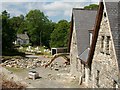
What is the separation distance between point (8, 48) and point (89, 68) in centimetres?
3804

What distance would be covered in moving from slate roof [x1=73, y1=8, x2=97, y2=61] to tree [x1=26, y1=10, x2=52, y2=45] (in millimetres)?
60722

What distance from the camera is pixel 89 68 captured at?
18938 mm

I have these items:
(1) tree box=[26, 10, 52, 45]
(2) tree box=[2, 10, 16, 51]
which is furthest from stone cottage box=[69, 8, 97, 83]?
(1) tree box=[26, 10, 52, 45]

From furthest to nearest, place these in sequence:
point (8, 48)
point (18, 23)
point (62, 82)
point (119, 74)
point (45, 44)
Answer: point (18, 23) < point (45, 44) < point (8, 48) < point (62, 82) < point (119, 74)

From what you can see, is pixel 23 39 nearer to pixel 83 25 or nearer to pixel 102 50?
pixel 83 25

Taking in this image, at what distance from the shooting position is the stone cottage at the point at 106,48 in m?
13.0

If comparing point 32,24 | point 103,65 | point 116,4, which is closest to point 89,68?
point 103,65

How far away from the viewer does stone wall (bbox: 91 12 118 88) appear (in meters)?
13.5

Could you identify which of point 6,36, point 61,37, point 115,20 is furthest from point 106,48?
point 61,37

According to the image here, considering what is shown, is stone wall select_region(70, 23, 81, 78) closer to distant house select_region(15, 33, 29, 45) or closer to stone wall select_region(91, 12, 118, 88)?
stone wall select_region(91, 12, 118, 88)

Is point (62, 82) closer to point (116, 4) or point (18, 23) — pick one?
point (116, 4)

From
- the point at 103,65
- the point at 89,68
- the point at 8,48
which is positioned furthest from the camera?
the point at 8,48

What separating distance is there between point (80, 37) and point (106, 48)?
875cm

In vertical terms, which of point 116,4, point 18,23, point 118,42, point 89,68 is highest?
point 18,23
